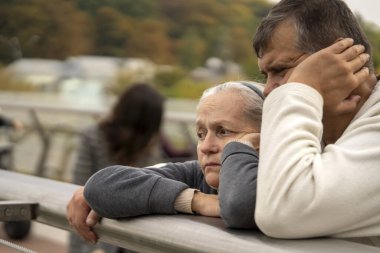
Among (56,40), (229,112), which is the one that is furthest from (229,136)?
(56,40)

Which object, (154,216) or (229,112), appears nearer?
(154,216)

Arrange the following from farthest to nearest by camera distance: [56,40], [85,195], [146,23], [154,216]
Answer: [146,23] → [56,40] → [85,195] → [154,216]

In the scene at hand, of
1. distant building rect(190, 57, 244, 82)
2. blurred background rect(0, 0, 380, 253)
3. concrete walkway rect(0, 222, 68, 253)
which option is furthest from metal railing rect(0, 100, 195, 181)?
concrete walkway rect(0, 222, 68, 253)

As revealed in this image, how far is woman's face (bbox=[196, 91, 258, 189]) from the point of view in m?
1.19

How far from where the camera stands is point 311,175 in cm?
96

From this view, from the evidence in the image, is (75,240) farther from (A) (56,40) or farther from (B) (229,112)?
(A) (56,40)

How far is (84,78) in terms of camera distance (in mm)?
8398

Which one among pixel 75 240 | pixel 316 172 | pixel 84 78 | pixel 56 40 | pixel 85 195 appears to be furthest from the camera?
pixel 84 78

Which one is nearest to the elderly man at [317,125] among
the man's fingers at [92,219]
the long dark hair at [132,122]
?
the man's fingers at [92,219]

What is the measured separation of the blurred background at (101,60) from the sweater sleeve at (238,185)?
5577mm

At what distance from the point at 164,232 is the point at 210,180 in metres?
0.24

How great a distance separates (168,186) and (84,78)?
7.38m

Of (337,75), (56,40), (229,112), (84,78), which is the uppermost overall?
(337,75)

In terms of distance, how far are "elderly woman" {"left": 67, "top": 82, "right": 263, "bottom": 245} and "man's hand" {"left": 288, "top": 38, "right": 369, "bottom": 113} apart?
143mm
